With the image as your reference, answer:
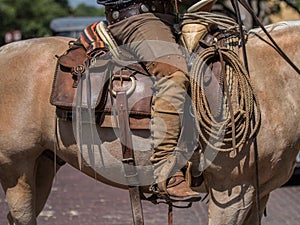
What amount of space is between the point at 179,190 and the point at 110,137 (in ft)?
2.02

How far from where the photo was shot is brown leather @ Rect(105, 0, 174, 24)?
15.6 feet

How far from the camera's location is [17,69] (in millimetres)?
5109

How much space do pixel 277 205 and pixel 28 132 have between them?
4.89 meters

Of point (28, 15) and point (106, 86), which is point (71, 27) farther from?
point (28, 15)

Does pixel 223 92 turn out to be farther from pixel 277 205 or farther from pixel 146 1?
pixel 277 205

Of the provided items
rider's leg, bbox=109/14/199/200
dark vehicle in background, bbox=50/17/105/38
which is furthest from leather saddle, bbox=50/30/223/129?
dark vehicle in background, bbox=50/17/105/38

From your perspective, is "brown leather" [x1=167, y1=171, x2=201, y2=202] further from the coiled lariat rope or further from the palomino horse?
the coiled lariat rope

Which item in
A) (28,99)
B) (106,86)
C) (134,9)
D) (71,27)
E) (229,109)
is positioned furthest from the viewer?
(71,27)

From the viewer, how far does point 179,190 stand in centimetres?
451

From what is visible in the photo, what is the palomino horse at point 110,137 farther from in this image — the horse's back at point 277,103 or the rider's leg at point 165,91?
the rider's leg at point 165,91

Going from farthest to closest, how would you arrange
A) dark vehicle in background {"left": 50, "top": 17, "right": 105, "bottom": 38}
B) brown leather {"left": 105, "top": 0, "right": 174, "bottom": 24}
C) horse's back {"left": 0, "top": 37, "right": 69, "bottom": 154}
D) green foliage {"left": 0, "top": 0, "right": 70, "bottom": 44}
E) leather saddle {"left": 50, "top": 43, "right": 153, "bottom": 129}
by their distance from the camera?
green foliage {"left": 0, "top": 0, "right": 70, "bottom": 44}, dark vehicle in background {"left": 50, "top": 17, "right": 105, "bottom": 38}, horse's back {"left": 0, "top": 37, "right": 69, "bottom": 154}, brown leather {"left": 105, "top": 0, "right": 174, "bottom": 24}, leather saddle {"left": 50, "top": 43, "right": 153, "bottom": 129}

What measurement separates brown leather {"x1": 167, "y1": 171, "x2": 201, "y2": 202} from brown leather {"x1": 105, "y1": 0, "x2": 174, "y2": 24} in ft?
3.88

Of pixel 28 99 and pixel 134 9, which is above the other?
pixel 134 9

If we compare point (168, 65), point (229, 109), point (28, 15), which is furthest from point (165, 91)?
point (28, 15)
